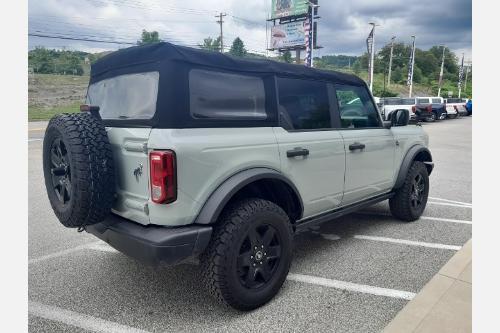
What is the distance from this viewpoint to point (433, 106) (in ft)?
88.0

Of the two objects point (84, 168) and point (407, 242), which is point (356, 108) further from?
point (84, 168)

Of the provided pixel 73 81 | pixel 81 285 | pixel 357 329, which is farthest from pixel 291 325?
pixel 73 81

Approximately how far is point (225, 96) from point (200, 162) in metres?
0.61

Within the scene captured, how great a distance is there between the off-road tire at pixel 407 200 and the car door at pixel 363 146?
0.91 feet

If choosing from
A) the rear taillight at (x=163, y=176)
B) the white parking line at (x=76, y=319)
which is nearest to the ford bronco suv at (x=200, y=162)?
the rear taillight at (x=163, y=176)

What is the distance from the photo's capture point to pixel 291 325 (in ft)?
8.78

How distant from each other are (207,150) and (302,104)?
4.15ft

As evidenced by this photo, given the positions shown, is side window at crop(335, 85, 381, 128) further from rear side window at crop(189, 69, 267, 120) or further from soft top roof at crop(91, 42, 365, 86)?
rear side window at crop(189, 69, 267, 120)

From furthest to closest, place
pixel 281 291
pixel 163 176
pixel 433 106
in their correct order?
pixel 433 106 < pixel 281 291 < pixel 163 176

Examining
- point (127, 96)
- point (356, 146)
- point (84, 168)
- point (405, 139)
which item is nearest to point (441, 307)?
point (356, 146)

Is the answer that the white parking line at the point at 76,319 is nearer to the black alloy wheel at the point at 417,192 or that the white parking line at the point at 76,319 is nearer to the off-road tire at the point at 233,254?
the off-road tire at the point at 233,254

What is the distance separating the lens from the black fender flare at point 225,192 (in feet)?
8.43

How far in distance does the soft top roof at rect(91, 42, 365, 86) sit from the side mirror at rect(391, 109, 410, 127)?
134 cm

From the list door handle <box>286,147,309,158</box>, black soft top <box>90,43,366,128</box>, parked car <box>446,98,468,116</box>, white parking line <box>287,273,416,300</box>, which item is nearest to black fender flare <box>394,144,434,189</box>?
white parking line <box>287,273,416,300</box>
